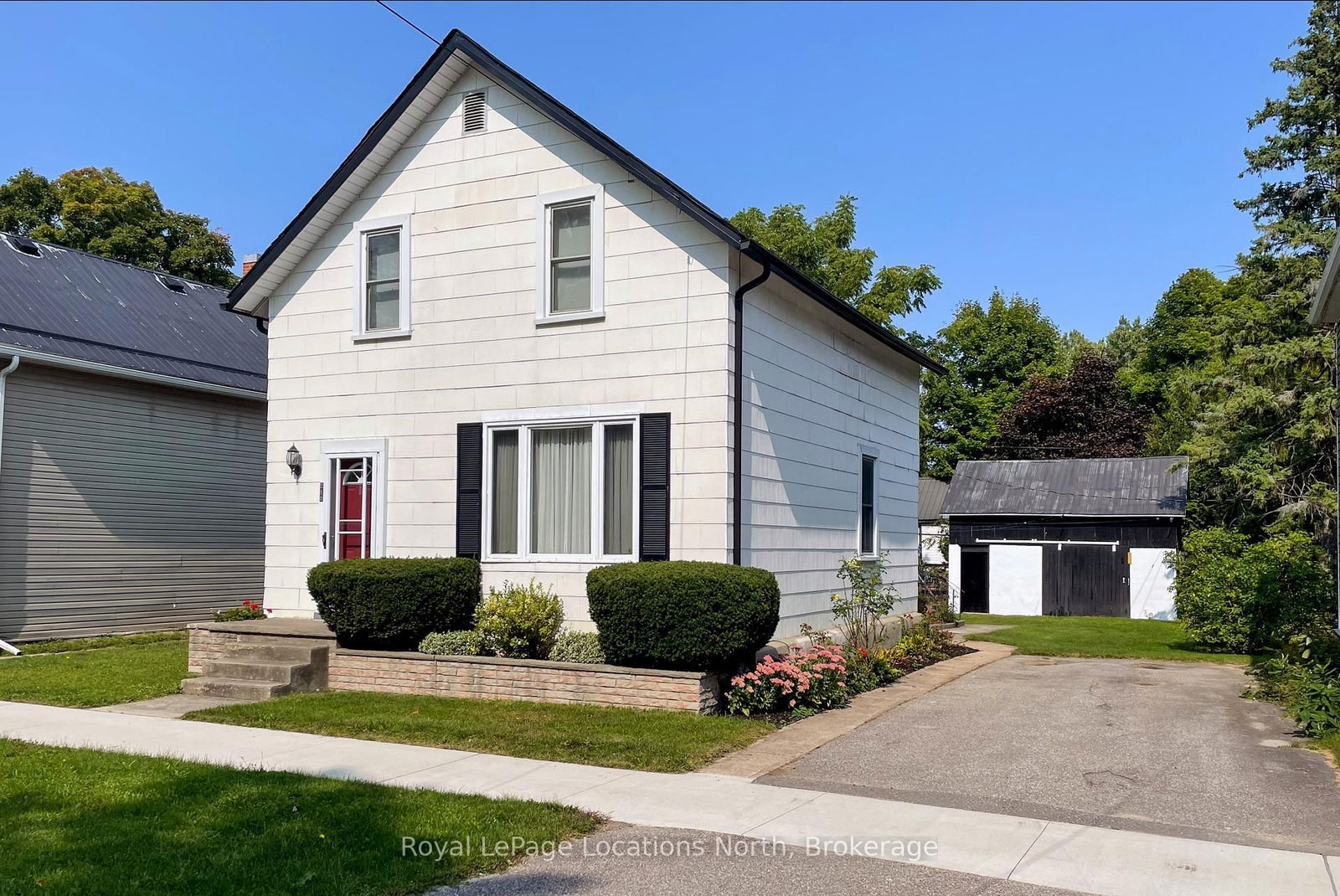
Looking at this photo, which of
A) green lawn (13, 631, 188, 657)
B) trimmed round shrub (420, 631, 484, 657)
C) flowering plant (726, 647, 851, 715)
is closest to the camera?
flowering plant (726, 647, 851, 715)

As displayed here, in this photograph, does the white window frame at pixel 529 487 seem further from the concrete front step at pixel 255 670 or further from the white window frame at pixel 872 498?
the white window frame at pixel 872 498

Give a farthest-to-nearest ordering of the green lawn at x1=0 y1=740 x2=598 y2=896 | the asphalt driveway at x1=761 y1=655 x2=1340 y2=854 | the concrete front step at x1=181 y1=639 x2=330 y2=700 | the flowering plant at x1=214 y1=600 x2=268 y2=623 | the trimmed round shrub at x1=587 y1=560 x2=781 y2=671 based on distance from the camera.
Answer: the flowering plant at x1=214 y1=600 x2=268 y2=623, the concrete front step at x1=181 y1=639 x2=330 y2=700, the trimmed round shrub at x1=587 y1=560 x2=781 y2=671, the asphalt driveway at x1=761 y1=655 x2=1340 y2=854, the green lawn at x1=0 y1=740 x2=598 y2=896

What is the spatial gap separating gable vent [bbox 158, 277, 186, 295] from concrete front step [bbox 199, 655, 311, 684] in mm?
11866

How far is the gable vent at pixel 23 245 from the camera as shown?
61.3 ft

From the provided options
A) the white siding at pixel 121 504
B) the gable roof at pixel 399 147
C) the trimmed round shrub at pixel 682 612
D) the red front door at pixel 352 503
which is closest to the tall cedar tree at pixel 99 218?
the white siding at pixel 121 504

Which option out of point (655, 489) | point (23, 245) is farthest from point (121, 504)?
point (655, 489)

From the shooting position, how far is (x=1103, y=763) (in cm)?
852

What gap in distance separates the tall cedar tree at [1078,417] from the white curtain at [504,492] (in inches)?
1502

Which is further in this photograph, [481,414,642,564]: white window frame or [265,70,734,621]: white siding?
[481,414,642,564]: white window frame

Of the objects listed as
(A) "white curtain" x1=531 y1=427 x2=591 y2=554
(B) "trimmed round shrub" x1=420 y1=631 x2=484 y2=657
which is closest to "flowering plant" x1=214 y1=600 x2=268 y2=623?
(B) "trimmed round shrub" x1=420 y1=631 x2=484 y2=657

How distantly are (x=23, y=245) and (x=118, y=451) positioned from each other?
459 centimetres

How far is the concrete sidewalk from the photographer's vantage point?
→ 566 centimetres

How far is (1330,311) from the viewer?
1017 centimetres

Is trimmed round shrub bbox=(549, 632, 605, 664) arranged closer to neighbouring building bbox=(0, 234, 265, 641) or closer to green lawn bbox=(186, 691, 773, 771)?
green lawn bbox=(186, 691, 773, 771)
